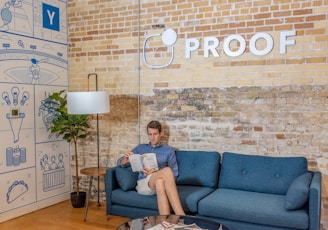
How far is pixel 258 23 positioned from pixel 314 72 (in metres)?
0.82

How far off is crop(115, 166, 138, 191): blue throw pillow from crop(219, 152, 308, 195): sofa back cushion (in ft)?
3.22

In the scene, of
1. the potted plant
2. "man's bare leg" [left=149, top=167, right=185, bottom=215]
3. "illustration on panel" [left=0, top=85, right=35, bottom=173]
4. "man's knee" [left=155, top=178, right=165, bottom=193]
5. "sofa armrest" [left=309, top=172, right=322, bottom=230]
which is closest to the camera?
"sofa armrest" [left=309, top=172, right=322, bottom=230]

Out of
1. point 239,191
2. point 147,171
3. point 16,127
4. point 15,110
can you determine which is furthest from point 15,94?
point 239,191

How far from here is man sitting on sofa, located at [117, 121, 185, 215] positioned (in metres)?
3.44

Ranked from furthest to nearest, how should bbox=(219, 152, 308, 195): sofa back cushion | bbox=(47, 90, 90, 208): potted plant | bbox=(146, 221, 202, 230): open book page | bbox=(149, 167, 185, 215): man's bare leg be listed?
bbox=(47, 90, 90, 208): potted plant
bbox=(219, 152, 308, 195): sofa back cushion
bbox=(149, 167, 185, 215): man's bare leg
bbox=(146, 221, 202, 230): open book page

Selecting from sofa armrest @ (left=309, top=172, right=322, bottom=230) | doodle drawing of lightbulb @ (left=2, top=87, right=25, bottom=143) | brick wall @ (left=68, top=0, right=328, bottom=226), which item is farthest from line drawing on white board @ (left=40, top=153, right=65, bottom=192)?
sofa armrest @ (left=309, top=172, right=322, bottom=230)

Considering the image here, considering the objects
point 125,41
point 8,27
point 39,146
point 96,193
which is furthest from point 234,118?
point 8,27

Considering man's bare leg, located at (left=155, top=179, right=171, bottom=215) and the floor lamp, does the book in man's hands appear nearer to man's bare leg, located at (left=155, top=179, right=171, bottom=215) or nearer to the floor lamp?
A: man's bare leg, located at (left=155, top=179, right=171, bottom=215)

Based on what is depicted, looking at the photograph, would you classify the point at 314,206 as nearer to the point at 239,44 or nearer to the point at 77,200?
the point at 239,44

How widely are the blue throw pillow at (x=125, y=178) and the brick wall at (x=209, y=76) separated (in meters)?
0.75

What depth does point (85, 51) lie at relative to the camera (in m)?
4.99

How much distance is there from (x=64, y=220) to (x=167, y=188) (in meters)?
1.49

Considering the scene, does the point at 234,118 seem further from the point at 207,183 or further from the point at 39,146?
the point at 39,146

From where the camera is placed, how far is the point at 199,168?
13.1 feet
